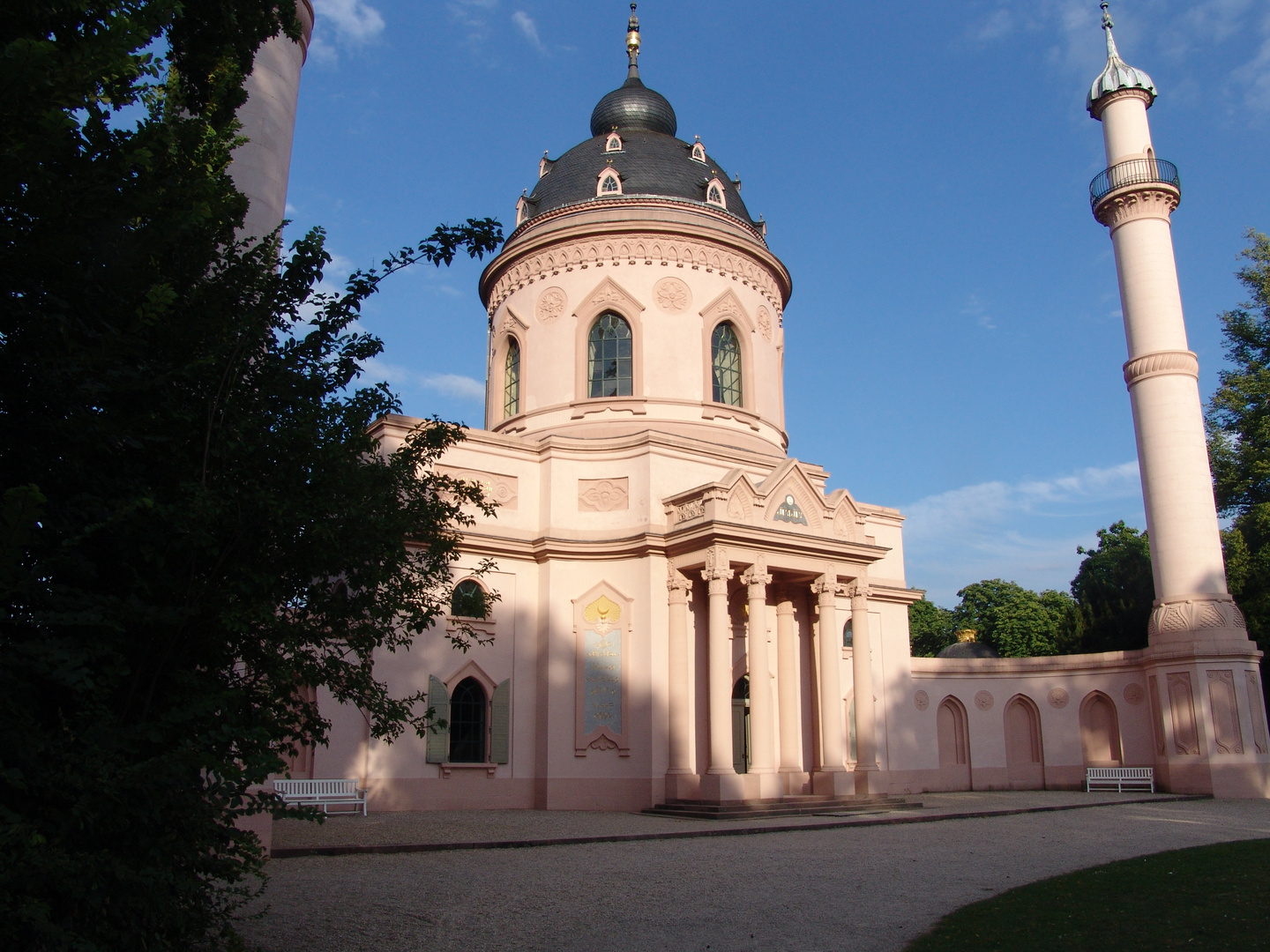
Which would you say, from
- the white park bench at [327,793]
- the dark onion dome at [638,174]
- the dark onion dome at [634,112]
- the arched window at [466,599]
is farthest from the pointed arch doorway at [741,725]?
the dark onion dome at [634,112]

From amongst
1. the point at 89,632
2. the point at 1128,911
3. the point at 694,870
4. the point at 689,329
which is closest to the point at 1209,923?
the point at 1128,911

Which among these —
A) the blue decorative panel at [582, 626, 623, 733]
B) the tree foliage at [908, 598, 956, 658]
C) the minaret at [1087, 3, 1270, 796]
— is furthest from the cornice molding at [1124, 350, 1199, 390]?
the tree foliage at [908, 598, 956, 658]

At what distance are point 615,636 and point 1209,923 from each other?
15323mm

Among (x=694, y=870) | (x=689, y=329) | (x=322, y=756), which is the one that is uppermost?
(x=689, y=329)

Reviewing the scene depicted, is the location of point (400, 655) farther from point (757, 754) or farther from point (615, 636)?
point (757, 754)

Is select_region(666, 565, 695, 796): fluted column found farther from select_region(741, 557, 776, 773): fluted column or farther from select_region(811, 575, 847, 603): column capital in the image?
select_region(811, 575, 847, 603): column capital

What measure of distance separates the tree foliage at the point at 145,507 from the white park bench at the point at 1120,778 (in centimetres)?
2550

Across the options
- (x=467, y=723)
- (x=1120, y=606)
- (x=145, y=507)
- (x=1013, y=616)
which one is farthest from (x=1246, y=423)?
(x=145, y=507)

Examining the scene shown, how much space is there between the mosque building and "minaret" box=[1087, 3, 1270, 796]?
69mm

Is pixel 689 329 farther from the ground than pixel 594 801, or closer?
farther from the ground

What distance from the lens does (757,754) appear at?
68.6 ft

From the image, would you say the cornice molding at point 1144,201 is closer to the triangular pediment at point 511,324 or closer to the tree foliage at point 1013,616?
the triangular pediment at point 511,324

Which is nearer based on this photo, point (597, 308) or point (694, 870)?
point (694, 870)

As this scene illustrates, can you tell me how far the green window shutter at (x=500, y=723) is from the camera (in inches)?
856
